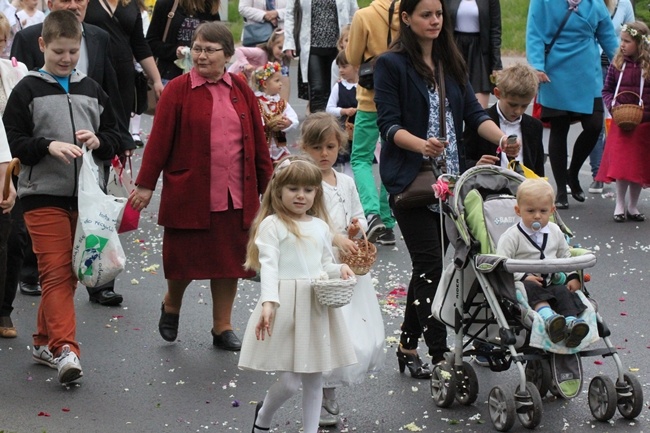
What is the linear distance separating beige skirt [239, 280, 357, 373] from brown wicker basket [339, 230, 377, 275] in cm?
35

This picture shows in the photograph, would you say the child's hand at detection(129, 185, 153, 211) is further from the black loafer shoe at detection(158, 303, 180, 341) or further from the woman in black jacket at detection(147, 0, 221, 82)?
the woman in black jacket at detection(147, 0, 221, 82)

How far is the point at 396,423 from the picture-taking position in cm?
638

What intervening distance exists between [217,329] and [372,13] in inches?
129

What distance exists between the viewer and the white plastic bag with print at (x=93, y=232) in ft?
22.6

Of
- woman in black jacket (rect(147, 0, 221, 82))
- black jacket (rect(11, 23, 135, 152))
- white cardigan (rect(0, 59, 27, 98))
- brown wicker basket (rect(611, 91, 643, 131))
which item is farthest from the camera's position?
brown wicker basket (rect(611, 91, 643, 131))

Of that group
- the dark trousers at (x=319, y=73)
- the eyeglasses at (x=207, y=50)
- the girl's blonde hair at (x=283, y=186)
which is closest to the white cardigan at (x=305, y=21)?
the dark trousers at (x=319, y=73)

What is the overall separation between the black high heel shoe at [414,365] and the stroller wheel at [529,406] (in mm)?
951

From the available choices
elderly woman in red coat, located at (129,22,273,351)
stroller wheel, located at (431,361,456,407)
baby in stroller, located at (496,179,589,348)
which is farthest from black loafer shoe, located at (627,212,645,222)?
stroller wheel, located at (431,361,456,407)

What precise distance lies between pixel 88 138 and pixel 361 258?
5.94 feet

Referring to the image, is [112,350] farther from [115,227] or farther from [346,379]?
[346,379]

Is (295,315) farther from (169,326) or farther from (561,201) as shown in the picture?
(561,201)

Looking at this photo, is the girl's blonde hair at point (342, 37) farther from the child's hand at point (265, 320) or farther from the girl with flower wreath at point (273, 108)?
the child's hand at point (265, 320)

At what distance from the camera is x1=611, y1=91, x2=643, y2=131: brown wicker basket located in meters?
11.2

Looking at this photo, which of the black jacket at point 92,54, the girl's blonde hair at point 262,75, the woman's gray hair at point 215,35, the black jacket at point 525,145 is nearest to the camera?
the woman's gray hair at point 215,35
